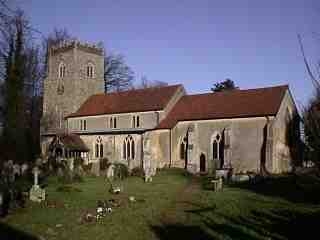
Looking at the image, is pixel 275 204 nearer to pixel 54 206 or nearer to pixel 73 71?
pixel 54 206

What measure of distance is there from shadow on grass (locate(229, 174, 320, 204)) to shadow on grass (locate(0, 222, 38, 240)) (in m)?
11.1

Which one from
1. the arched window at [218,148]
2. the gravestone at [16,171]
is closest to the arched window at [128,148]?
the arched window at [218,148]

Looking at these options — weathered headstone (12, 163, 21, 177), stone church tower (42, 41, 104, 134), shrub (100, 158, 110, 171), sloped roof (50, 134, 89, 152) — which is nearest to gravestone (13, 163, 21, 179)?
weathered headstone (12, 163, 21, 177)

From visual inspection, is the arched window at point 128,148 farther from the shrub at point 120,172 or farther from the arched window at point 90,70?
the arched window at point 90,70

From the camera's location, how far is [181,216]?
16.0 meters

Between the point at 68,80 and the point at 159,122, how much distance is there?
14853 millimetres

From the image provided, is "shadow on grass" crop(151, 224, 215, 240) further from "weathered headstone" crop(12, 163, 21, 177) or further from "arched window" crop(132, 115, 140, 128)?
"arched window" crop(132, 115, 140, 128)

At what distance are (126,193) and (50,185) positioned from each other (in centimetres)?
661

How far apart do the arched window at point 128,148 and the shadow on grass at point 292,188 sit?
17.7 metres

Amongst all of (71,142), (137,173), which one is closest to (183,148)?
(137,173)

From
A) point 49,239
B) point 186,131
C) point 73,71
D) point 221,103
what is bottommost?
point 49,239

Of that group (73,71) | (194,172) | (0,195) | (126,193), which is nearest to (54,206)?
(0,195)

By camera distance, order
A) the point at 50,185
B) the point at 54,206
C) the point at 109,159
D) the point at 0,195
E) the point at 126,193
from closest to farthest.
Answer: the point at 0,195
the point at 54,206
the point at 126,193
the point at 50,185
the point at 109,159

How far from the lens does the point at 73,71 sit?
1978 inches
